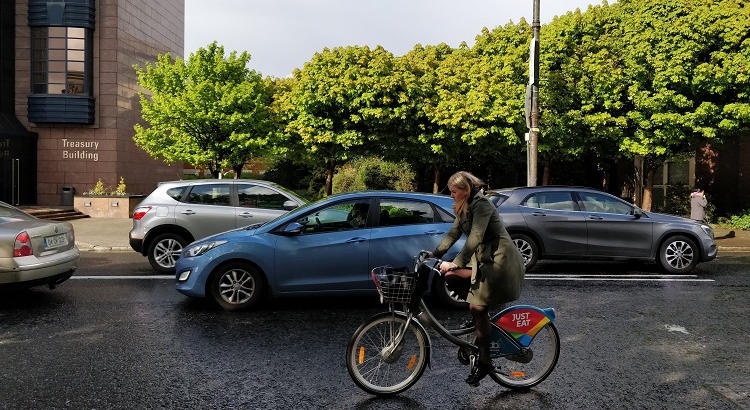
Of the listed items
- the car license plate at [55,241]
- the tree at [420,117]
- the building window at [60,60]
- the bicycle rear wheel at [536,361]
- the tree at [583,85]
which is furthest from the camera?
the building window at [60,60]

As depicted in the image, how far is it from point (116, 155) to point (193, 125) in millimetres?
7550

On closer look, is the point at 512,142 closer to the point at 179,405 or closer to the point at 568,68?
the point at 568,68

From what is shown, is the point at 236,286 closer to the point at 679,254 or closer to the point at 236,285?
the point at 236,285

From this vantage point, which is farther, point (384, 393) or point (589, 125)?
point (589, 125)

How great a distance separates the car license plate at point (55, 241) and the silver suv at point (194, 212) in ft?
7.21

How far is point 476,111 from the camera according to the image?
2141 centimetres

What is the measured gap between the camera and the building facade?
26000 mm

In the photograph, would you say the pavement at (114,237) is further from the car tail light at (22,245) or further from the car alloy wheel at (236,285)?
the car alloy wheel at (236,285)

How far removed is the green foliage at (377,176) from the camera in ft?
95.1

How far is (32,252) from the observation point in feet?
23.5

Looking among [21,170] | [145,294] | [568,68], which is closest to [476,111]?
[568,68]

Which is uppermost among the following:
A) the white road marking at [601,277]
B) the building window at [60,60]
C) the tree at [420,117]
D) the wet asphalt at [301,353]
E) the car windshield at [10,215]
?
the building window at [60,60]

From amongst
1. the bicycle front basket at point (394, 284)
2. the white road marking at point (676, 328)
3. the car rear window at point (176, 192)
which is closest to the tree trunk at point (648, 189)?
the white road marking at point (676, 328)

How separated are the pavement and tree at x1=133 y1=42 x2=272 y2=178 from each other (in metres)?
3.86
